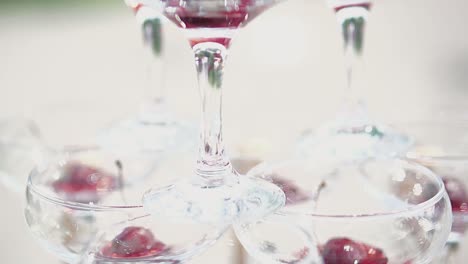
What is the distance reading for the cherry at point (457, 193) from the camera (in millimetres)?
535

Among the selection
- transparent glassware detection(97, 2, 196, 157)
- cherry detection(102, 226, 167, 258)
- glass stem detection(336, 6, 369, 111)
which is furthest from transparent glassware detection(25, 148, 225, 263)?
glass stem detection(336, 6, 369, 111)

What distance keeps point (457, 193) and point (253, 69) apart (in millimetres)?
1083

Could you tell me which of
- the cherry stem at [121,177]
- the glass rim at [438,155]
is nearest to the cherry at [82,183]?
the cherry stem at [121,177]

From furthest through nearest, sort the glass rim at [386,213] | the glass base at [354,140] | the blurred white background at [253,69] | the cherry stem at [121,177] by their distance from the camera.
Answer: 1. the blurred white background at [253,69]
2. the glass base at [354,140]
3. the cherry stem at [121,177]
4. the glass rim at [386,213]

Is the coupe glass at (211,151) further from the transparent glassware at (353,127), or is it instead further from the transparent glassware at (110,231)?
the transparent glassware at (353,127)

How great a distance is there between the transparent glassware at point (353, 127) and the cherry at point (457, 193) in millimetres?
84

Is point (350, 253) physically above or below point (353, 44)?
below

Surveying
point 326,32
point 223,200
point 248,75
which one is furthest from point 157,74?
point 326,32

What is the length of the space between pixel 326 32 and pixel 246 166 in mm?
1296

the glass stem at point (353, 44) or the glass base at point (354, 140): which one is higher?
the glass stem at point (353, 44)

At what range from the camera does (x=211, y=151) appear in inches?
19.6

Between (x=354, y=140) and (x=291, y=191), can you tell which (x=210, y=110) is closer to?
(x=291, y=191)

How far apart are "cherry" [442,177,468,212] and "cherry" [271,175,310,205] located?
0.10 metres

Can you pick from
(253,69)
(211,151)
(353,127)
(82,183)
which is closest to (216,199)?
A: (211,151)
